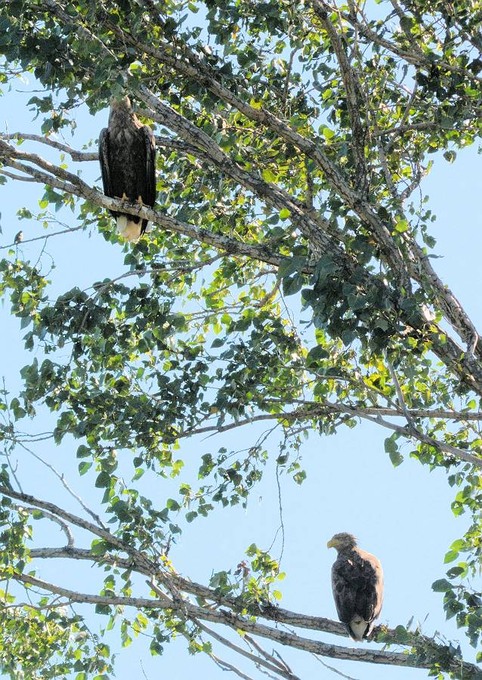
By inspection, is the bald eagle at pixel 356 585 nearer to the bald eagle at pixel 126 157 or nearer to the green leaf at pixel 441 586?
the green leaf at pixel 441 586

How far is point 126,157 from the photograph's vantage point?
914 cm

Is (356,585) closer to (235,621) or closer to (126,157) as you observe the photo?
(235,621)

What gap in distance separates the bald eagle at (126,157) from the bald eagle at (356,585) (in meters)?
3.16

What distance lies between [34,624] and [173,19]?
3.81 metres

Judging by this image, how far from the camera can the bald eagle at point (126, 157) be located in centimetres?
896

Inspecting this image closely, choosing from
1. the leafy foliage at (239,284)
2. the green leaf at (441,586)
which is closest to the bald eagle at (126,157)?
the leafy foliage at (239,284)

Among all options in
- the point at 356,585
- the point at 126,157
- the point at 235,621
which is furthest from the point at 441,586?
the point at 126,157

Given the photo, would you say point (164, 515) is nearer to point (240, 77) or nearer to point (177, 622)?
point (177, 622)

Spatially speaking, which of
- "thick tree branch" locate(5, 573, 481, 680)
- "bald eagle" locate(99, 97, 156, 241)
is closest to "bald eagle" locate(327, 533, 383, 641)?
"thick tree branch" locate(5, 573, 481, 680)

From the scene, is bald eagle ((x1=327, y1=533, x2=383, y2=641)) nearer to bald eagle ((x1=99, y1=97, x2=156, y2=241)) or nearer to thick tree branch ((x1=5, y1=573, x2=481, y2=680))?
thick tree branch ((x1=5, y1=573, x2=481, y2=680))

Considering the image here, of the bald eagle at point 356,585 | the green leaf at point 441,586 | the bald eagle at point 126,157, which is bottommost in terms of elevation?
the green leaf at point 441,586

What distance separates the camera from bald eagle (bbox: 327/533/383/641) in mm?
8445

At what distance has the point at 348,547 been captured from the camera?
10.2m

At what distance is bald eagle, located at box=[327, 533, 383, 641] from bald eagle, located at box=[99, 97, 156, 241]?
3163 millimetres
